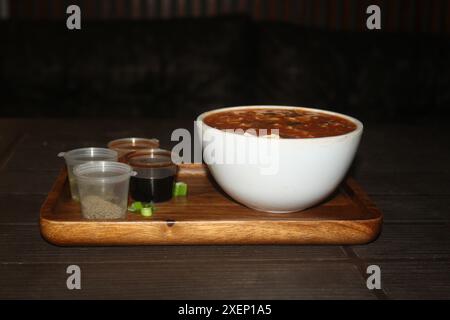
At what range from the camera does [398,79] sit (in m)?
2.85

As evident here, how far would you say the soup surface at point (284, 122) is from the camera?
894 mm

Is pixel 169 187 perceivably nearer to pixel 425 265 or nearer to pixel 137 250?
pixel 137 250

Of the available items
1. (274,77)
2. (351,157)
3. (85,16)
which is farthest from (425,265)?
(85,16)

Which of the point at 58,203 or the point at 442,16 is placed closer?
the point at 58,203

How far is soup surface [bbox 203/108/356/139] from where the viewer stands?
89cm

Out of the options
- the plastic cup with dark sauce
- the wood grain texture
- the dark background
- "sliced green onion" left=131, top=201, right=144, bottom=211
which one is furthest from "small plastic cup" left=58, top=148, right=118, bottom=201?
the dark background

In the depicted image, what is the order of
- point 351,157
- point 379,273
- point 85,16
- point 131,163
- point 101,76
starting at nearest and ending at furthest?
point 379,273 → point 351,157 → point 131,163 → point 101,76 → point 85,16

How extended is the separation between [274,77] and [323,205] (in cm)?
193

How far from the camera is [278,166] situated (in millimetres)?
828

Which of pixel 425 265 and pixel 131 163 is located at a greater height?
pixel 131 163

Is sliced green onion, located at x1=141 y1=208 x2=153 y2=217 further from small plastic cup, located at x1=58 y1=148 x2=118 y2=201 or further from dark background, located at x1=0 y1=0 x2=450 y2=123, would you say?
dark background, located at x1=0 y1=0 x2=450 y2=123

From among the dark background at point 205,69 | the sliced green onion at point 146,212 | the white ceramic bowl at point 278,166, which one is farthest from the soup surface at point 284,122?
the dark background at point 205,69

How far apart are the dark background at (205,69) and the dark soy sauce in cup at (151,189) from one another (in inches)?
72.0

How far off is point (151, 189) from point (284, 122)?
256mm
